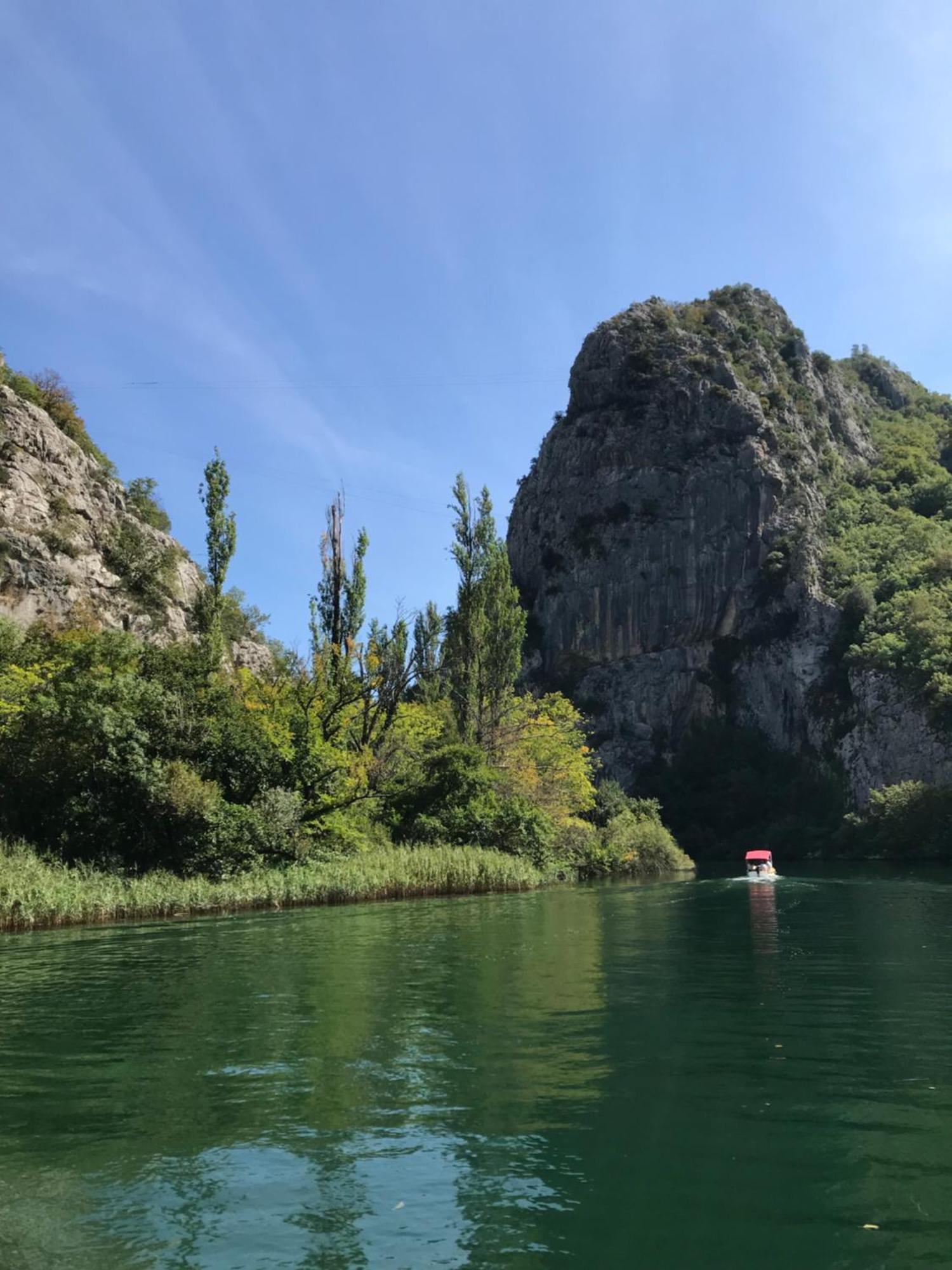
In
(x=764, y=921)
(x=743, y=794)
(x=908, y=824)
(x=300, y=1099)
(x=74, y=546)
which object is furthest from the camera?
(x=743, y=794)

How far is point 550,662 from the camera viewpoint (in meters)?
Result: 135

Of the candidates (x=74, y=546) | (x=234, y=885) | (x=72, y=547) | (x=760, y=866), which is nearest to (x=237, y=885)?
Answer: (x=234, y=885)

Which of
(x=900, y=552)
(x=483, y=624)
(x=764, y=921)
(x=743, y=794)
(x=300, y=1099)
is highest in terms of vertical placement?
(x=900, y=552)

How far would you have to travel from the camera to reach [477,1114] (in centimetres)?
752

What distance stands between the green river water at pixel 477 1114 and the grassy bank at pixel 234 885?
820 cm

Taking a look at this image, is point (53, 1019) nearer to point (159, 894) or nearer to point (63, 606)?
point (159, 894)

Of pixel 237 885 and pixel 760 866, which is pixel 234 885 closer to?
pixel 237 885

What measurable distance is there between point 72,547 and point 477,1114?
51162 mm

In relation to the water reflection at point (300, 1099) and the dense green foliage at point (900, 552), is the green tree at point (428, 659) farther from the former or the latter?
the dense green foliage at point (900, 552)

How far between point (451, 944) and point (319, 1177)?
1346 cm

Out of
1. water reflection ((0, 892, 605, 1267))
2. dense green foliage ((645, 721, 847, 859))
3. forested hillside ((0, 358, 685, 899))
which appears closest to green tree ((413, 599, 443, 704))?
forested hillside ((0, 358, 685, 899))

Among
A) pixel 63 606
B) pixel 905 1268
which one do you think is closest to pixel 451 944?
pixel 905 1268

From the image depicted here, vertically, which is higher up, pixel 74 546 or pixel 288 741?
pixel 74 546

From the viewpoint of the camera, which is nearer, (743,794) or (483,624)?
(483,624)
